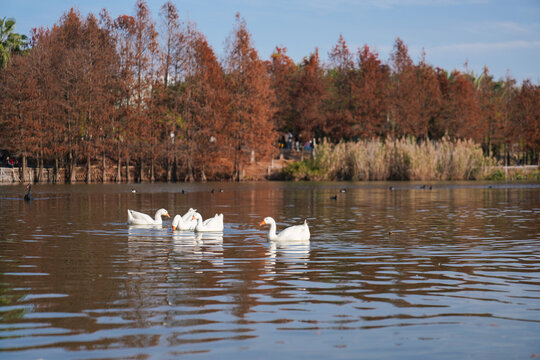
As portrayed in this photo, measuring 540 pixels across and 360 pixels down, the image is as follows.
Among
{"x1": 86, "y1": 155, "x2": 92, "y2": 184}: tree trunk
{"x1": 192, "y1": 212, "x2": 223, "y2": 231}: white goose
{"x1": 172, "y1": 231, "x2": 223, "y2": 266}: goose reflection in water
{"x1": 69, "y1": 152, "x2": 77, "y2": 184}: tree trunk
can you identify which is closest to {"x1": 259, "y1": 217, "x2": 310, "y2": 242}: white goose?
{"x1": 172, "y1": 231, "x2": 223, "y2": 266}: goose reflection in water

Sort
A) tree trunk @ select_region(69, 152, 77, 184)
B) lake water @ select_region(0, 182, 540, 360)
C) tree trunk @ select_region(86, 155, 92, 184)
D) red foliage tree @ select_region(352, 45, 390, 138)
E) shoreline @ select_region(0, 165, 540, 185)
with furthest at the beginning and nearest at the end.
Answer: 1. red foliage tree @ select_region(352, 45, 390, 138)
2. tree trunk @ select_region(69, 152, 77, 184)
3. tree trunk @ select_region(86, 155, 92, 184)
4. shoreline @ select_region(0, 165, 540, 185)
5. lake water @ select_region(0, 182, 540, 360)

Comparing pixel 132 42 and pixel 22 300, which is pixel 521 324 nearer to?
pixel 22 300

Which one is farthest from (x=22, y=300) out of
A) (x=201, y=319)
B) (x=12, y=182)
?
(x=12, y=182)

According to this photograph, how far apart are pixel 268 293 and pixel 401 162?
56183 millimetres

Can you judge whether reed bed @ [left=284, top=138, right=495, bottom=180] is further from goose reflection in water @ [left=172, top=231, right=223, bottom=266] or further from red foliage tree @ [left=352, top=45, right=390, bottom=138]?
goose reflection in water @ [left=172, top=231, right=223, bottom=266]

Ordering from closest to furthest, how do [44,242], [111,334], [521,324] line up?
[111,334]
[521,324]
[44,242]

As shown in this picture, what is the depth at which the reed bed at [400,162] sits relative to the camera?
215 feet

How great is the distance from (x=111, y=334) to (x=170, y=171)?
65452 mm

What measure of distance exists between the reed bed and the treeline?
9428 millimetres

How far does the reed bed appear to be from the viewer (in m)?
65.5

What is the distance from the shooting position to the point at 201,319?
941 cm

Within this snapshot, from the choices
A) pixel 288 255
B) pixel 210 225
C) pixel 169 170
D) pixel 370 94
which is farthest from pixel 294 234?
pixel 370 94

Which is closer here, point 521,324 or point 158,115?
point 521,324

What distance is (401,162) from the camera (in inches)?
2598
